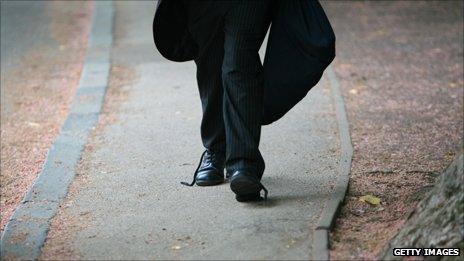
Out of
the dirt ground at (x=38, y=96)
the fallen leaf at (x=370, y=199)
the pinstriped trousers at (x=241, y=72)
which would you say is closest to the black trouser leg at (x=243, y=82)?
the pinstriped trousers at (x=241, y=72)

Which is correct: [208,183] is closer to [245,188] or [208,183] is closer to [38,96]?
[245,188]

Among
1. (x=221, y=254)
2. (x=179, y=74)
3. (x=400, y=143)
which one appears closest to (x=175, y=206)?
(x=221, y=254)

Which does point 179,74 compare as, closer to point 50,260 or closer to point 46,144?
point 46,144

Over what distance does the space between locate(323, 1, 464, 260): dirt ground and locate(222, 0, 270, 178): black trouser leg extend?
650 millimetres

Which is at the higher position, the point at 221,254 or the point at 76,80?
the point at 221,254

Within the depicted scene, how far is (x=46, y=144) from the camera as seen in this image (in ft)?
22.8

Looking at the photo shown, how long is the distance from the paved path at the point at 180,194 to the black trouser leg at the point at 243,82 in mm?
312

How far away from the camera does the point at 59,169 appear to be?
570 centimetres

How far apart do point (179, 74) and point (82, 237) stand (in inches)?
188

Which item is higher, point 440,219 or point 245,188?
point 440,219

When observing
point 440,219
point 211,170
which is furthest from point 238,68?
point 440,219

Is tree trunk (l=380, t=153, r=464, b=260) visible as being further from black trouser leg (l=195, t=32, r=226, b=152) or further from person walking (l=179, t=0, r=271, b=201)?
black trouser leg (l=195, t=32, r=226, b=152)

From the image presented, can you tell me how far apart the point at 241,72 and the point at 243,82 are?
2.2 inches

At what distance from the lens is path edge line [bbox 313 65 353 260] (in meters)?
4.02
